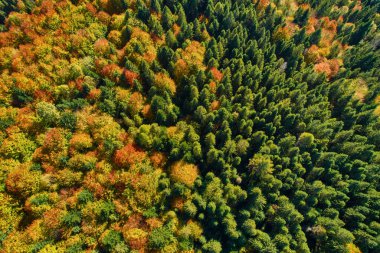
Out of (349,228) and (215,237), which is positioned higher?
(349,228)

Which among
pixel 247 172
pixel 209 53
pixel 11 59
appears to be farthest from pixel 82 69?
pixel 247 172

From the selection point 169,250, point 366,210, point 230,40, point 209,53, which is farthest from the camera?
point 230,40

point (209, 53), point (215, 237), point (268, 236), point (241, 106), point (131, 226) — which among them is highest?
point (209, 53)

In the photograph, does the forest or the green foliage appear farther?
the forest

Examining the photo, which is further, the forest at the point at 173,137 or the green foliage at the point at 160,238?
the forest at the point at 173,137

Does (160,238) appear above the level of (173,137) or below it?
below

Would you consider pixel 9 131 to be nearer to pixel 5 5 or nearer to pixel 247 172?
pixel 5 5

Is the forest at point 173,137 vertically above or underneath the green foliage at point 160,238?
above

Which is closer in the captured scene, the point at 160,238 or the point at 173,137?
the point at 160,238
